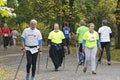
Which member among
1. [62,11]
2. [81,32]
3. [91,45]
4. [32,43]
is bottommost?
[91,45]

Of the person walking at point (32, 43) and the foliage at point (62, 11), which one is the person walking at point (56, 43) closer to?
the person walking at point (32, 43)

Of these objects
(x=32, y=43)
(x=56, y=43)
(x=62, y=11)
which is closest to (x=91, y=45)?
(x=56, y=43)

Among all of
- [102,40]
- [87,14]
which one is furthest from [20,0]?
[102,40]

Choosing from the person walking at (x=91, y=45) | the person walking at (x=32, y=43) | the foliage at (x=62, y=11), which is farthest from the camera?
the foliage at (x=62, y=11)

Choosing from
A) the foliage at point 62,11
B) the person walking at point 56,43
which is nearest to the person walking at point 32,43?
the person walking at point 56,43

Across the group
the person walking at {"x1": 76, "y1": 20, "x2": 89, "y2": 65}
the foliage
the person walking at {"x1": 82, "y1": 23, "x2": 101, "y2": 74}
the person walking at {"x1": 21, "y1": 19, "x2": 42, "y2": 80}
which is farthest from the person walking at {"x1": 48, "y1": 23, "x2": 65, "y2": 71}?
the foliage

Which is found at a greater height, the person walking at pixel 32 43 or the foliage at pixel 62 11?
the foliage at pixel 62 11

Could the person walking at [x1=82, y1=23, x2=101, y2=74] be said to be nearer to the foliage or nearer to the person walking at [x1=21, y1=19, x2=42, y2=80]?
the person walking at [x1=21, y1=19, x2=42, y2=80]

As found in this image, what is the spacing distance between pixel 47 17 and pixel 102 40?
2325cm

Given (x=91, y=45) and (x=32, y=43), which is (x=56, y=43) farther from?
(x=32, y=43)

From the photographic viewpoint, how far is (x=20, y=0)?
46.4m

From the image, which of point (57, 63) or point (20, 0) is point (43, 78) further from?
point (20, 0)

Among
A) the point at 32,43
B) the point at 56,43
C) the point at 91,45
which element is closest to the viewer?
the point at 32,43

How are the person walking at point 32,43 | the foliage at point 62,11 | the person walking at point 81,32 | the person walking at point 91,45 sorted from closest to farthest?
the person walking at point 32,43
the person walking at point 91,45
the person walking at point 81,32
the foliage at point 62,11
